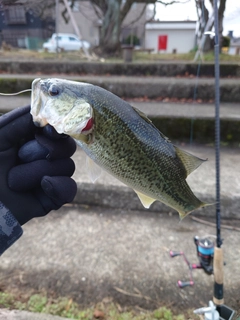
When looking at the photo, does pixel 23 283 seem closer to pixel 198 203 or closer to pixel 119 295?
pixel 119 295

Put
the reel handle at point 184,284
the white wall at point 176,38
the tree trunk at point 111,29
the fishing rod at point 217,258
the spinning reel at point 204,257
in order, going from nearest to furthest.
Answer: the fishing rod at point 217,258
the reel handle at point 184,284
the spinning reel at point 204,257
the tree trunk at point 111,29
the white wall at point 176,38

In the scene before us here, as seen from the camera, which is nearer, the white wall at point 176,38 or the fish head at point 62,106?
the fish head at point 62,106

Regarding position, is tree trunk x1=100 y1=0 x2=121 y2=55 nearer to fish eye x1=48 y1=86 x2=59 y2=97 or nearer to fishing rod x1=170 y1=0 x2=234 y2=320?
fishing rod x1=170 y1=0 x2=234 y2=320

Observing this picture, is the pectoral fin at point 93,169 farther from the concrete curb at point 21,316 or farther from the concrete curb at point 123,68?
the concrete curb at point 123,68

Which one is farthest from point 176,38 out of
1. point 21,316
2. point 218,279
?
point 21,316

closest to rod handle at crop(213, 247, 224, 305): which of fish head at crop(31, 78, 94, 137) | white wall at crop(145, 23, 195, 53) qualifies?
fish head at crop(31, 78, 94, 137)

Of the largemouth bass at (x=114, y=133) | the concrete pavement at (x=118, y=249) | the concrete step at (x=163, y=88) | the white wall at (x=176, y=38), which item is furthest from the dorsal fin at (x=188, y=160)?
the white wall at (x=176, y=38)
